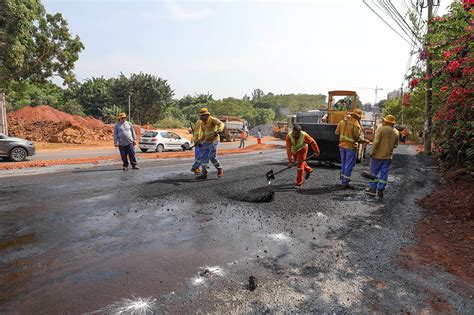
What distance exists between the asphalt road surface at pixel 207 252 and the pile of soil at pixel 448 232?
223 millimetres

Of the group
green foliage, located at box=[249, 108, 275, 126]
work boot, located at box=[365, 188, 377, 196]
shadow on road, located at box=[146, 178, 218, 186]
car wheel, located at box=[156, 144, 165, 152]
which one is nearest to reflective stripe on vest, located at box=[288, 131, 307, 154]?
work boot, located at box=[365, 188, 377, 196]

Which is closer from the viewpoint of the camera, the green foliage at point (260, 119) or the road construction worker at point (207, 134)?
the road construction worker at point (207, 134)

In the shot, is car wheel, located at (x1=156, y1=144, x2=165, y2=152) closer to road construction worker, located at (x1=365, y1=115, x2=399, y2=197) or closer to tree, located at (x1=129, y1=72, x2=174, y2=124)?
road construction worker, located at (x1=365, y1=115, x2=399, y2=197)

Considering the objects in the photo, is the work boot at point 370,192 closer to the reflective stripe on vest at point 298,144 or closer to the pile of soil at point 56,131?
the reflective stripe on vest at point 298,144

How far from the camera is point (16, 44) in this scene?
15289 millimetres

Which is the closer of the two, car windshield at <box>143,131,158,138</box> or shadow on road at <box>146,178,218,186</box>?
shadow on road at <box>146,178,218,186</box>

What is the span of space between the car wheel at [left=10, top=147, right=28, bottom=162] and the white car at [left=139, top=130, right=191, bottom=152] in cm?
647

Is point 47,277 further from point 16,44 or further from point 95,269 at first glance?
point 16,44

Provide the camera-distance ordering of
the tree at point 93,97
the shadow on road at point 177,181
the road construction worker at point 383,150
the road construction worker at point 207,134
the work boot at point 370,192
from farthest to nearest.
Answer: the tree at point 93,97 → the road construction worker at point 207,134 → the shadow on road at point 177,181 → the work boot at point 370,192 → the road construction worker at point 383,150

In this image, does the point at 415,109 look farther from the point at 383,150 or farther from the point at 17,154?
the point at 17,154

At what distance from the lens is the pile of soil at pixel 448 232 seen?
375 centimetres

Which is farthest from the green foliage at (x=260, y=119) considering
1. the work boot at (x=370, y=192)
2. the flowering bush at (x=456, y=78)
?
the work boot at (x=370, y=192)

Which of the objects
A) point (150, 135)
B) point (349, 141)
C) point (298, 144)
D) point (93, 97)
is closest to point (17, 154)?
point (150, 135)

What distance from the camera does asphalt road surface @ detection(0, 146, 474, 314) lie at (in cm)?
279
